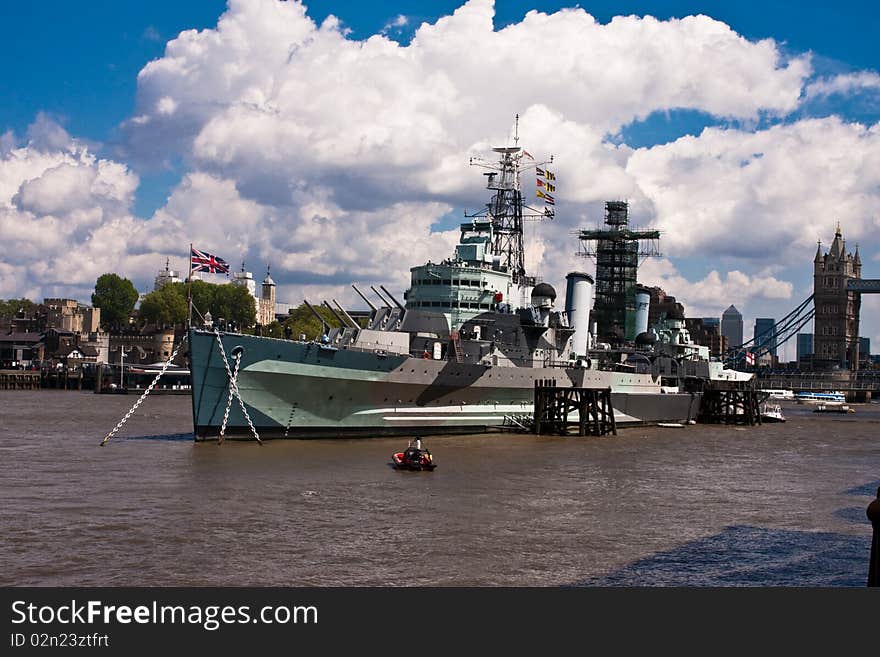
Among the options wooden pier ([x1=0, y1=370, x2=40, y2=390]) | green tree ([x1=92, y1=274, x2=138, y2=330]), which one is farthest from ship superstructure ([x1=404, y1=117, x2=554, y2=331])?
green tree ([x1=92, y1=274, x2=138, y2=330])

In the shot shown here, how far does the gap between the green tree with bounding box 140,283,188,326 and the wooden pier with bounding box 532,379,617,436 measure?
108031mm

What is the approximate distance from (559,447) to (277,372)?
12.7 m

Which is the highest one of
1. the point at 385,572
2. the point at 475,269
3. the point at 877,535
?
the point at 475,269

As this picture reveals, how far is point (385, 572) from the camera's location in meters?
16.0

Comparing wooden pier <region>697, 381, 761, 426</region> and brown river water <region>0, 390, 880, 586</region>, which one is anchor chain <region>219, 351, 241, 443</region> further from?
wooden pier <region>697, 381, 761, 426</region>

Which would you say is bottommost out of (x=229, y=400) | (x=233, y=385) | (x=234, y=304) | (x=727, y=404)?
(x=727, y=404)

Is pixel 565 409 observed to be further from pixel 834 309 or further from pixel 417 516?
pixel 834 309

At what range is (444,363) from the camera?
38188 mm

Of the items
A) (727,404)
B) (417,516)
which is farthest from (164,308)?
(417,516)

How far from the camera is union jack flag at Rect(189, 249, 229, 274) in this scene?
34.9 meters

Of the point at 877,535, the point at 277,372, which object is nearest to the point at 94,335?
the point at 277,372

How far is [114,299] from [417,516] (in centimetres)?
15326

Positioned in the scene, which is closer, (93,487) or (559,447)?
(93,487)
